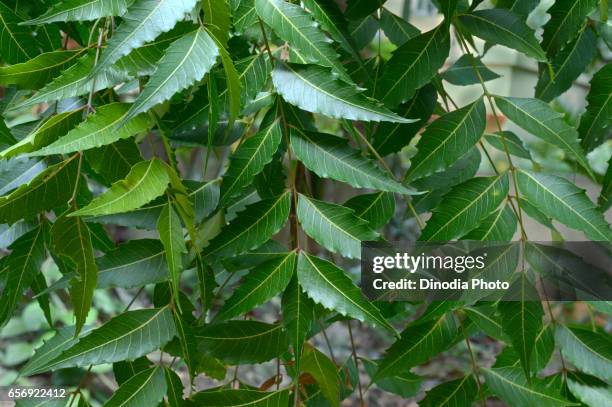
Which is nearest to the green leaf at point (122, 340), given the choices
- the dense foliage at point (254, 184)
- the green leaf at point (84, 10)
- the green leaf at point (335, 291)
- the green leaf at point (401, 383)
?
the dense foliage at point (254, 184)

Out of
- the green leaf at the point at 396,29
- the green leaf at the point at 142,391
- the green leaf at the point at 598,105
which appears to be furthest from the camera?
the green leaf at the point at 396,29

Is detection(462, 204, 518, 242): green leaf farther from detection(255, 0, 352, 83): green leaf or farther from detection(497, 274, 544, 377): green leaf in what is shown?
detection(255, 0, 352, 83): green leaf

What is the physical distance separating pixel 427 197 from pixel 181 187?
34 cm

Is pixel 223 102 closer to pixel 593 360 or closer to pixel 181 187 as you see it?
pixel 181 187

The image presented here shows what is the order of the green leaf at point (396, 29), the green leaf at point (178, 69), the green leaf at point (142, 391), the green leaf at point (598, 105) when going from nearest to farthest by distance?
the green leaf at point (178, 69), the green leaf at point (142, 391), the green leaf at point (598, 105), the green leaf at point (396, 29)

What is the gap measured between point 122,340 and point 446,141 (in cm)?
30

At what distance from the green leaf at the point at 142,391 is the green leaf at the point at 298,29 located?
0.26 metres

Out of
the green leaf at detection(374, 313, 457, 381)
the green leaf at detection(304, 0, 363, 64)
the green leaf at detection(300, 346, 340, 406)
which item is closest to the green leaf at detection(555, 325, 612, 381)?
the green leaf at detection(374, 313, 457, 381)

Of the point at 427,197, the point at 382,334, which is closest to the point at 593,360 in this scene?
the point at 427,197

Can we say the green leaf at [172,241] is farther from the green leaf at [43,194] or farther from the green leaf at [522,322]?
the green leaf at [522,322]

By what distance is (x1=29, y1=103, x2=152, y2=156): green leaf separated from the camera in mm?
432

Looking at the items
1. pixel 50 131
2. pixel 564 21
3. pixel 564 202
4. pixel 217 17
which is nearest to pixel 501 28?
pixel 564 21

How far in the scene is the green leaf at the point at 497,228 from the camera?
59cm

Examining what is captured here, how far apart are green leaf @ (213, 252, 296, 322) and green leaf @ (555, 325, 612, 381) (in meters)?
0.28
